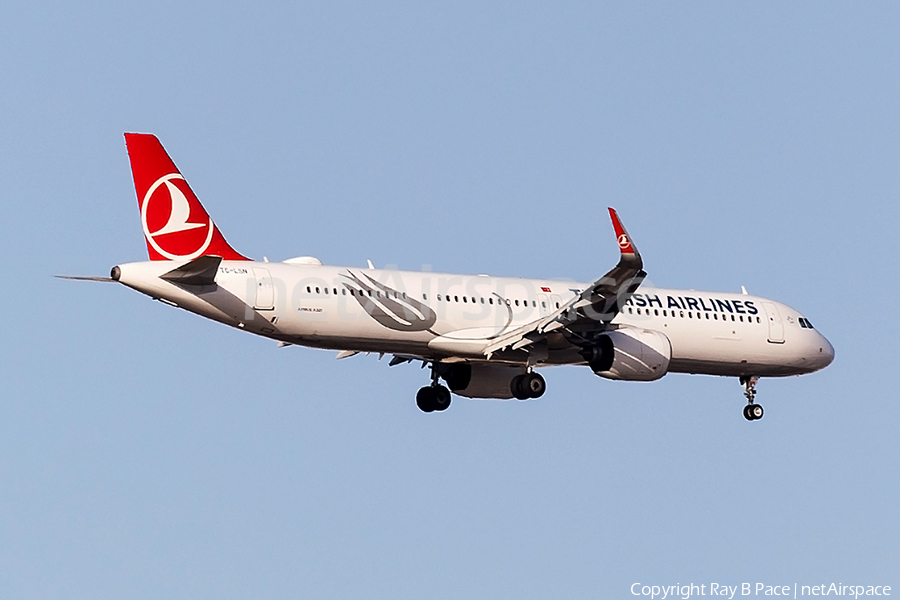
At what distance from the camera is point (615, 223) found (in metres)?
33.0

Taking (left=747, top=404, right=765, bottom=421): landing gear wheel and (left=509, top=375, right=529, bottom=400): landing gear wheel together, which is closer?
(left=509, top=375, right=529, bottom=400): landing gear wheel

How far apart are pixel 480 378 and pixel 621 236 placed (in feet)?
28.6

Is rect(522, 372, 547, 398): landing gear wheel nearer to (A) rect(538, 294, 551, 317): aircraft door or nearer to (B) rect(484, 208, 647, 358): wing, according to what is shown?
(B) rect(484, 208, 647, 358): wing

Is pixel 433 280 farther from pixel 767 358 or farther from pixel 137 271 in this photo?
pixel 767 358

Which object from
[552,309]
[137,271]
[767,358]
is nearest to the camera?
[137,271]

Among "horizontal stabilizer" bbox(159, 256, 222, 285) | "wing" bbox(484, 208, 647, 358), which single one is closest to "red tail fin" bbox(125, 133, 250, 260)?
"horizontal stabilizer" bbox(159, 256, 222, 285)

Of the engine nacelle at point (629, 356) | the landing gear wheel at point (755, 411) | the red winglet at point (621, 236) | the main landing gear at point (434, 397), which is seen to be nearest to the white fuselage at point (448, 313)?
the engine nacelle at point (629, 356)

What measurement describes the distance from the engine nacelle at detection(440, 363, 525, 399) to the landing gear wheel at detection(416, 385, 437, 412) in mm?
601

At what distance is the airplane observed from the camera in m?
33.8

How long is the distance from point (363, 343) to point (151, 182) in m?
6.43

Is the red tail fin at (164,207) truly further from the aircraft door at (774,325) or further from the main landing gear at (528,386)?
the aircraft door at (774,325)

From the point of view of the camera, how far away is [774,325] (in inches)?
1658

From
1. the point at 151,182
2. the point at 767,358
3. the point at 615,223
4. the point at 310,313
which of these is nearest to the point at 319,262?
the point at 310,313

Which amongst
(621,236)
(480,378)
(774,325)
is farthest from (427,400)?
(774,325)
